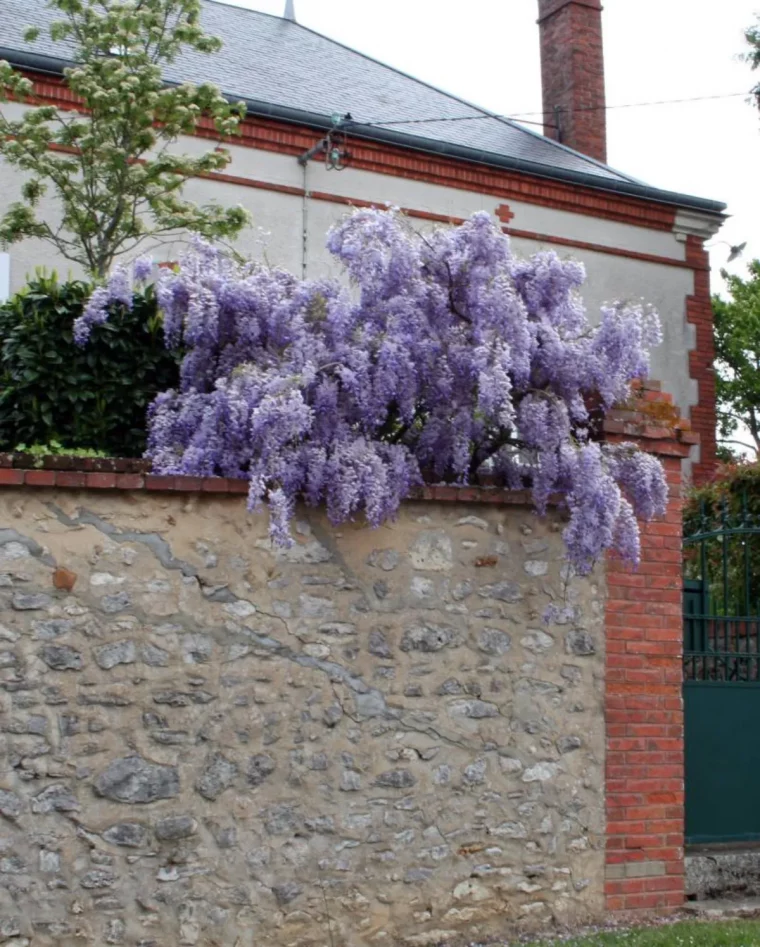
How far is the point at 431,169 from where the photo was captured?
14.8 m

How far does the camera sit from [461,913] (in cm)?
637

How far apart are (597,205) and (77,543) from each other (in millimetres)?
11592

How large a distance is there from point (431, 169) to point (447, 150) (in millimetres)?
297

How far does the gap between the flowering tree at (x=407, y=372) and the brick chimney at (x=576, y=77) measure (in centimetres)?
1200

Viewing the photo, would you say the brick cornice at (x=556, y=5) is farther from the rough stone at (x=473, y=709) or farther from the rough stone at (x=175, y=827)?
the rough stone at (x=175, y=827)

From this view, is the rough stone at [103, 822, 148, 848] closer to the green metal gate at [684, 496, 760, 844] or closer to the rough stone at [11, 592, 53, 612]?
the rough stone at [11, 592, 53, 612]

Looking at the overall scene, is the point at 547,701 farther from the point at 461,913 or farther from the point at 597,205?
the point at 597,205

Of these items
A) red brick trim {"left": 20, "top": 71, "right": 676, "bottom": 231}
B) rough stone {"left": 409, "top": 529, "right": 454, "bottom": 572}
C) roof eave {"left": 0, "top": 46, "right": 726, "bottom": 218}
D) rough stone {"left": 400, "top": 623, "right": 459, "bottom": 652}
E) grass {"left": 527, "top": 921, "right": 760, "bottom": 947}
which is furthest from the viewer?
red brick trim {"left": 20, "top": 71, "right": 676, "bottom": 231}

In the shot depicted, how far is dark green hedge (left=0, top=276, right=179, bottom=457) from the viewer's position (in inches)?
258

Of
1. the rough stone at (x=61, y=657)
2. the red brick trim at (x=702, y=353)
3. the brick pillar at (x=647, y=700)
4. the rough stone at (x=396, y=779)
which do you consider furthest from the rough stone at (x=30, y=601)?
the red brick trim at (x=702, y=353)

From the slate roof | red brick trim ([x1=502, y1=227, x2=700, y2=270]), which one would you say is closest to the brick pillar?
the slate roof

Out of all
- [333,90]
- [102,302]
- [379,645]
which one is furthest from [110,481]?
[333,90]

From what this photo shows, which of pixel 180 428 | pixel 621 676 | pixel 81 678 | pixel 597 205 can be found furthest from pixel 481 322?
pixel 597 205

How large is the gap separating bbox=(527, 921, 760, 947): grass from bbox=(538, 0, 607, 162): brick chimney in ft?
44.2
